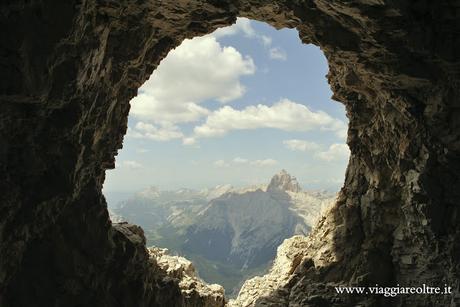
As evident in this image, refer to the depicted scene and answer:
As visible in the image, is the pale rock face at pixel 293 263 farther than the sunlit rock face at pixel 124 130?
Yes

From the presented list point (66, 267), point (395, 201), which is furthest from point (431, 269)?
point (66, 267)

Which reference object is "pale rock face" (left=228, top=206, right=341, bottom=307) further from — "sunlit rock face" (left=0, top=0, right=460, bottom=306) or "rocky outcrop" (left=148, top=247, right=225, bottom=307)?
"sunlit rock face" (left=0, top=0, right=460, bottom=306)

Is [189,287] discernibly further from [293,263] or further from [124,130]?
[124,130]

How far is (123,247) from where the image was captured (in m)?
22.0

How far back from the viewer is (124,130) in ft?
77.0

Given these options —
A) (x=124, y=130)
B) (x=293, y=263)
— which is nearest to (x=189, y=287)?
(x=293, y=263)

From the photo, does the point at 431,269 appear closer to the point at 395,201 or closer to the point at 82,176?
the point at 395,201

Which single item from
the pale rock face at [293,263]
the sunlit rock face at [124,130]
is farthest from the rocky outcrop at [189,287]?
the sunlit rock face at [124,130]

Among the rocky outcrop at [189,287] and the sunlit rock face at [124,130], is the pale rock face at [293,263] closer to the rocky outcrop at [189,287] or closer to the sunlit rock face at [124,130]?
the rocky outcrop at [189,287]

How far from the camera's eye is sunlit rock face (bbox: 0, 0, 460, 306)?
15.1 m

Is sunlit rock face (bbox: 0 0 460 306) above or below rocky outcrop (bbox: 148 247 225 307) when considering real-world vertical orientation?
above

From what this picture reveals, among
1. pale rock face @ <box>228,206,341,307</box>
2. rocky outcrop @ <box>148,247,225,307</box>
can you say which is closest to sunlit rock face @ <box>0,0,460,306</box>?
rocky outcrop @ <box>148,247,225,307</box>

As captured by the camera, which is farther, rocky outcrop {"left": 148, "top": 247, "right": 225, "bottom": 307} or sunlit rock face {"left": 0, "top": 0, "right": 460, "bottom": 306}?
rocky outcrop {"left": 148, "top": 247, "right": 225, "bottom": 307}

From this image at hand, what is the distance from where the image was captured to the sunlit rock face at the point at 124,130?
593 inches
